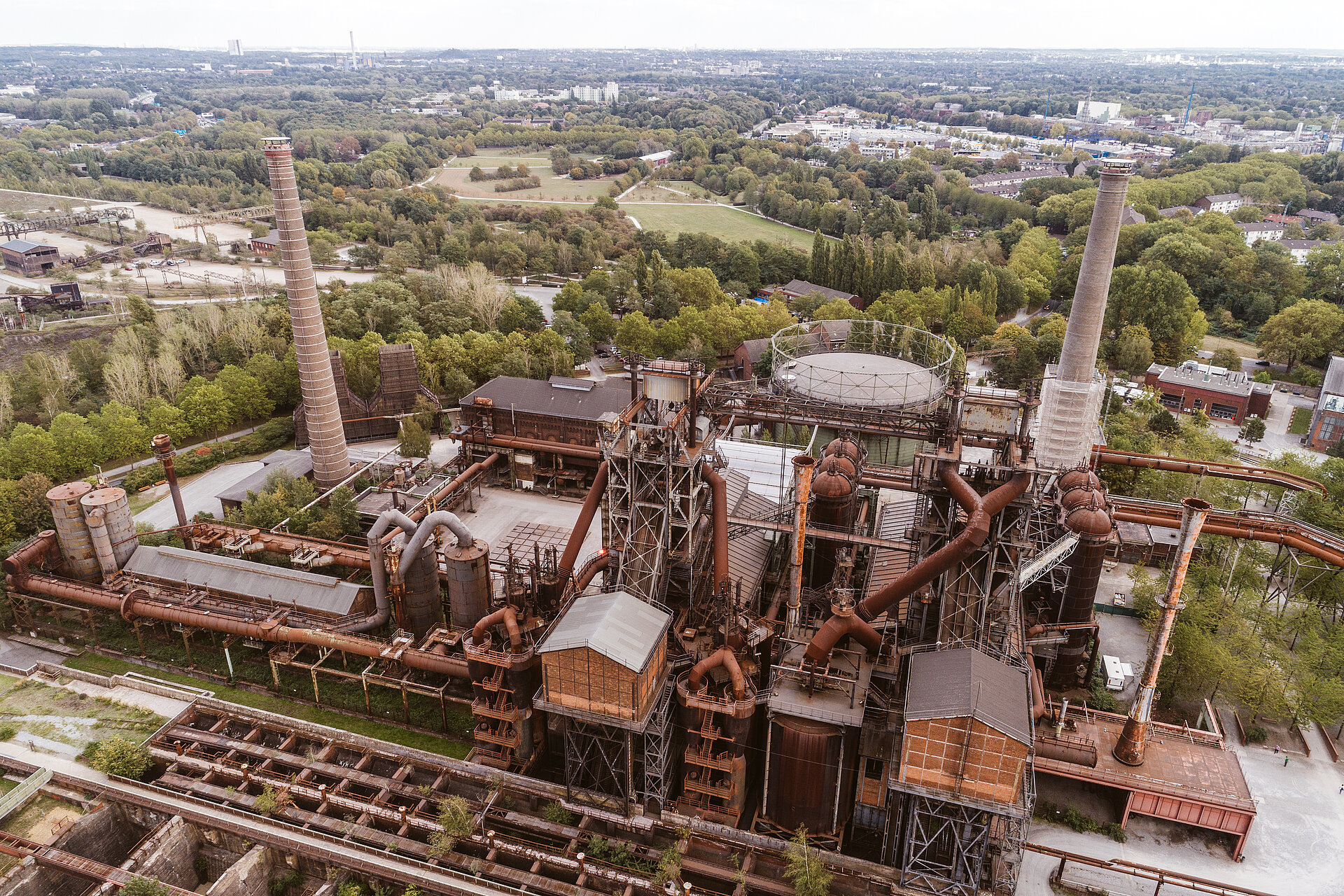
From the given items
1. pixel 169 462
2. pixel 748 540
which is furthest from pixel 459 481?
pixel 748 540

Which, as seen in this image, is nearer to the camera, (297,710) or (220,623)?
(297,710)

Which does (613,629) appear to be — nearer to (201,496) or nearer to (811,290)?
(201,496)

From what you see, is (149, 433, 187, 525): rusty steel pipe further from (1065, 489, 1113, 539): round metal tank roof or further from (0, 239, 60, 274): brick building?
(0, 239, 60, 274): brick building

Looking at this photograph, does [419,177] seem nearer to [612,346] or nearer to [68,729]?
[612,346]

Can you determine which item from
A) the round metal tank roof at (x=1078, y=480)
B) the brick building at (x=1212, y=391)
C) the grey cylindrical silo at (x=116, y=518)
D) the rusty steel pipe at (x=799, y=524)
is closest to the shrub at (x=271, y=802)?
the grey cylindrical silo at (x=116, y=518)

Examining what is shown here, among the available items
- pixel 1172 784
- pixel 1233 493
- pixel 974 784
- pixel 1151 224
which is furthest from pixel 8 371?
pixel 1151 224

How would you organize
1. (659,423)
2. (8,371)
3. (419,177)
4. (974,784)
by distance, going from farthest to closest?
(419,177)
(8,371)
(659,423)
(974,784)
